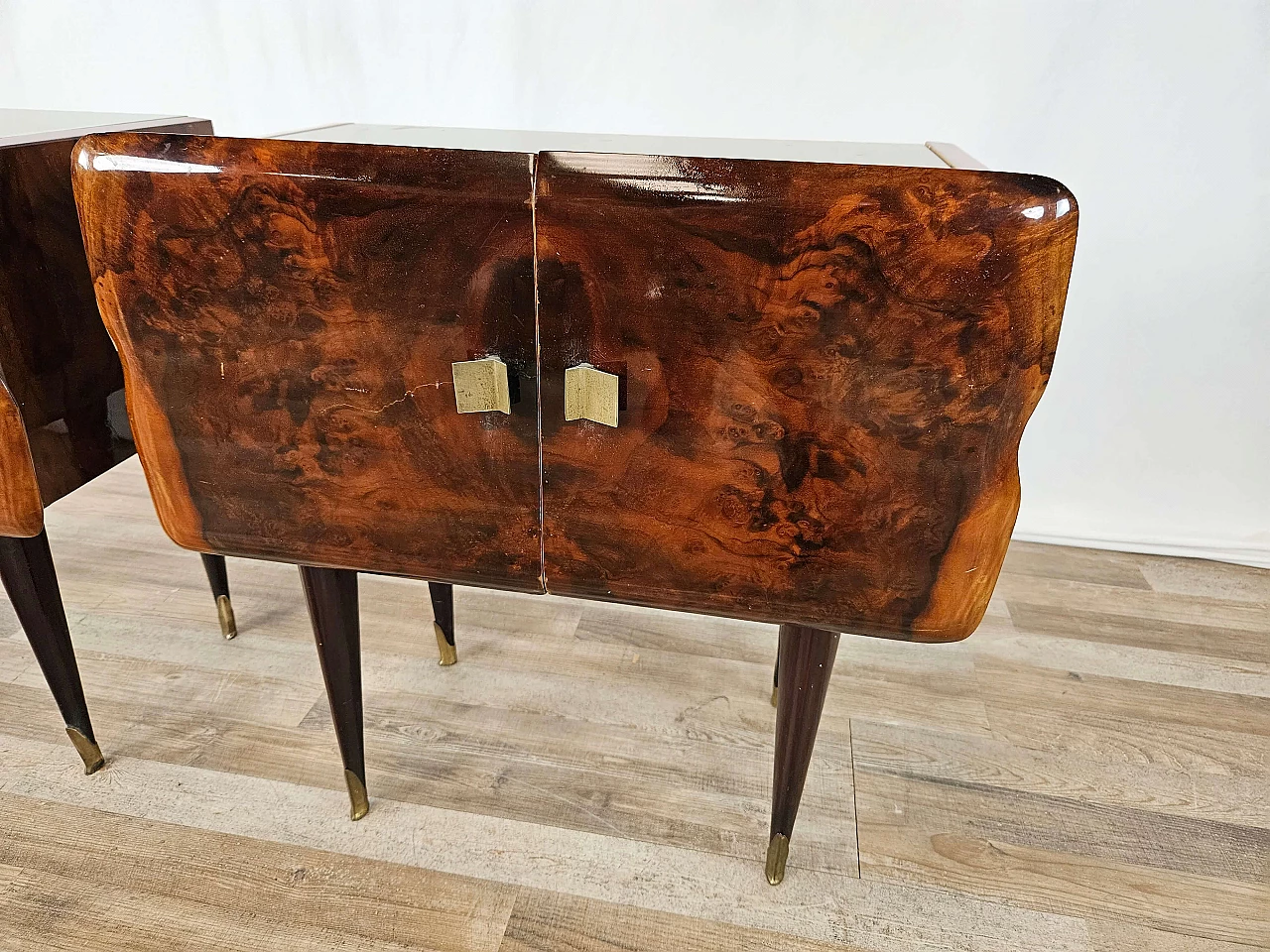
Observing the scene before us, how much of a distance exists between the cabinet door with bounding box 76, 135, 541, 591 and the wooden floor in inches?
16.0

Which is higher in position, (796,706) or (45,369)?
(45,369)

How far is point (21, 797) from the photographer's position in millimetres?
1089

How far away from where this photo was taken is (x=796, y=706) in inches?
34.8

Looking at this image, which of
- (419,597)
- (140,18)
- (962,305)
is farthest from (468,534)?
(140,18)

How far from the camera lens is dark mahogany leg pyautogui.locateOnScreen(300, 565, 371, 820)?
927 mm

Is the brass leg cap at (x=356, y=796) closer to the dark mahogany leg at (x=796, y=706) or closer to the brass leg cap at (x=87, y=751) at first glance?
the brass leg cap at (x=87, y=751)

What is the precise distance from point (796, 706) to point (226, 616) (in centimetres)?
97

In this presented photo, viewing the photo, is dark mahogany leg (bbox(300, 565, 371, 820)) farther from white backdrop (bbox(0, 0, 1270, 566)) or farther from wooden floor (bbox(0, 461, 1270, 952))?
white backdrop (bbox(0, 0, 1270, 566))

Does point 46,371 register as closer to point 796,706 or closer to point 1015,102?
point 796,706

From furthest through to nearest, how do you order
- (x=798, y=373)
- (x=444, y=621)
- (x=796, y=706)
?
(x=444, y=621) < (x=796, y=706) < (x=798, y=373)

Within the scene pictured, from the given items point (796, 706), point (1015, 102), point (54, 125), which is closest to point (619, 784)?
point (796, 706)

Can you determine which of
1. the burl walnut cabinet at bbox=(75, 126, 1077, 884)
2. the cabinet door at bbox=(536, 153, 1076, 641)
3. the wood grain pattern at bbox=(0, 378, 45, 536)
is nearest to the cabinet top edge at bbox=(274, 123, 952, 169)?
the burl walnut cabinet at bbox=(75, 126, 1077, 884)

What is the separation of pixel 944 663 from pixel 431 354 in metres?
1.04

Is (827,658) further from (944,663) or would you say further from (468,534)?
(944,663)
